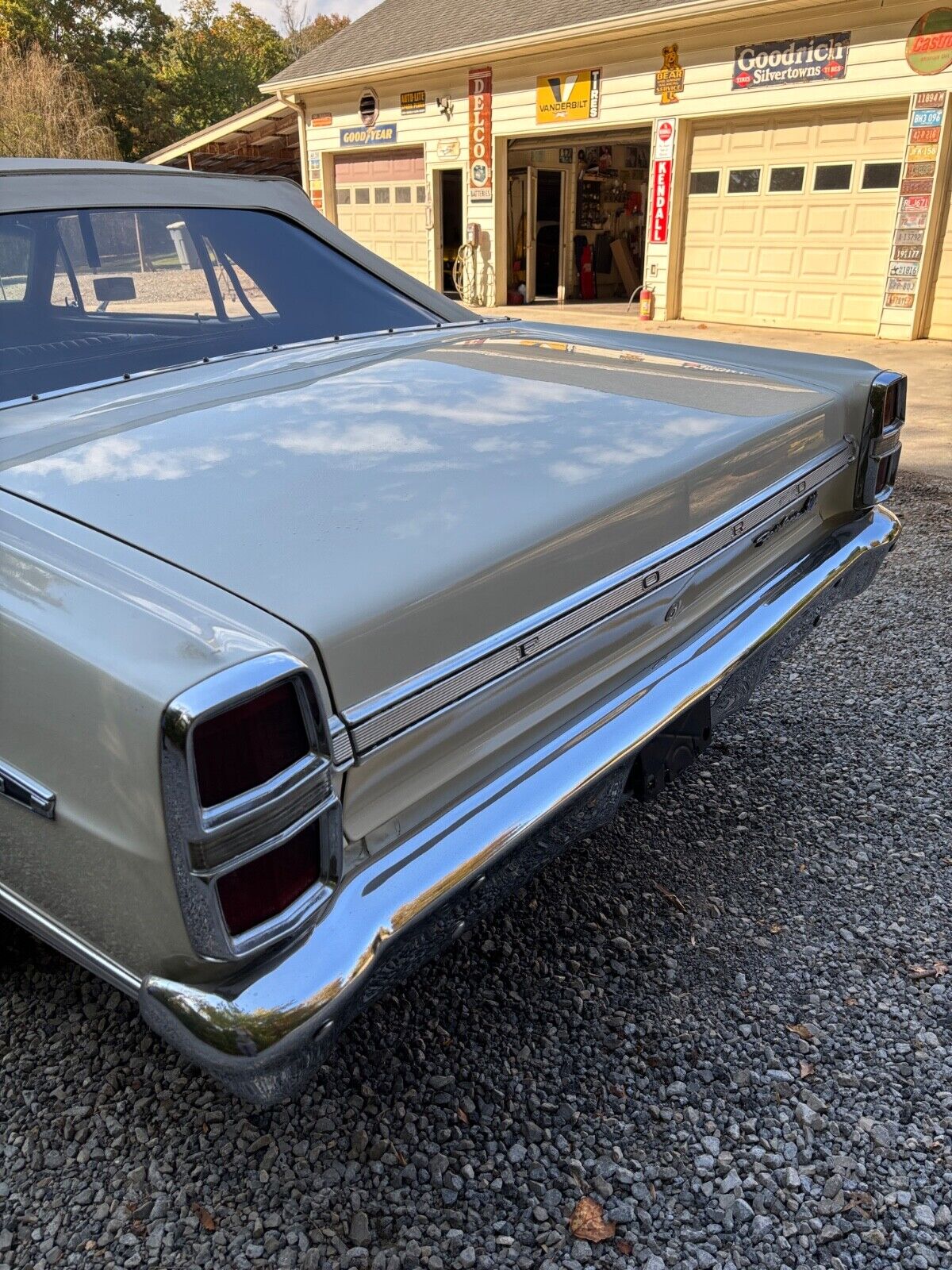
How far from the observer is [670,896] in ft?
7.95

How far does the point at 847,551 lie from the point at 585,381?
92 centimetres

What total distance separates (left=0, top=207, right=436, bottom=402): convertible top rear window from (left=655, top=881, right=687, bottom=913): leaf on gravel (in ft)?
5.73

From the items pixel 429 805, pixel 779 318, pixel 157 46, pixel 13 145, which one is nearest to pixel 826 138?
pixel 779 318

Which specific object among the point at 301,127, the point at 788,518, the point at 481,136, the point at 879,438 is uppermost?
the point at 301,127

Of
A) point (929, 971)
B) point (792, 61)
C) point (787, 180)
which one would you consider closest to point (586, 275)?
point (787, 180)

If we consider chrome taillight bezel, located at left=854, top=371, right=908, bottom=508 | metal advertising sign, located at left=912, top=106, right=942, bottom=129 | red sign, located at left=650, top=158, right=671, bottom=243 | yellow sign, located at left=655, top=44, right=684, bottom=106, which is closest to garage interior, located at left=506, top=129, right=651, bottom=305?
yellow sign, located at left=655, top=44, right=684, bottom=106

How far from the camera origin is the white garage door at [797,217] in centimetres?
1053

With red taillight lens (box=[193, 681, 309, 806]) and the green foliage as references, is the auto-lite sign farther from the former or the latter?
the green foliage

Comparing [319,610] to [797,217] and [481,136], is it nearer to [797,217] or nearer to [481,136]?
[797,217]

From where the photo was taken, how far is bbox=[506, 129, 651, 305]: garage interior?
15.6 meters

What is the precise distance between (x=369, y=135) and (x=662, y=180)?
6.16 m

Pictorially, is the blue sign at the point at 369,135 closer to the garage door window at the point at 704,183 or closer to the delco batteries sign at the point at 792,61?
the garage door window at the point at 704,183

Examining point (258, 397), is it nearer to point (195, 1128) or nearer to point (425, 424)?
point (425, 424)

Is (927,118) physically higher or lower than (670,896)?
higher
